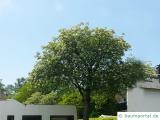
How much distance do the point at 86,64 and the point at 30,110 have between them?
26.3 ft

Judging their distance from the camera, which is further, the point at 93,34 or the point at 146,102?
the point at 146,102

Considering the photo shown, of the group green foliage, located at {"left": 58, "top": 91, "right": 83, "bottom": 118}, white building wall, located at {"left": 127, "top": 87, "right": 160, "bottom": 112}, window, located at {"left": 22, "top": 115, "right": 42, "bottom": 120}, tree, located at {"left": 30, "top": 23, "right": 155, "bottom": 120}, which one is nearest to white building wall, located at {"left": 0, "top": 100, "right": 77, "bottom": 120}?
window, located at {"left": 22, "top": 115, "right": 42, "bottom": 120}

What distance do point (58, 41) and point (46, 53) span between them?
1.80m

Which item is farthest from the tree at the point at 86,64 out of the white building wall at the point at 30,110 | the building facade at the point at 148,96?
the building facade at the point at 148,96

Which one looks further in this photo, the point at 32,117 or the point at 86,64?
the point at 32,117

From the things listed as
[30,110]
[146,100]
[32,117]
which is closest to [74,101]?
[146,100]

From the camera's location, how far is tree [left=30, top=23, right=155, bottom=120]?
47438 mm

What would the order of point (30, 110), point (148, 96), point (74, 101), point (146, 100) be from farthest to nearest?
point (74, 101), point (148, 96), point (146, 100), point (30, 110)

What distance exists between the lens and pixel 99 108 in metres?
70.2

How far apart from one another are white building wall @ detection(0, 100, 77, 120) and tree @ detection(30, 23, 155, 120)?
285cm

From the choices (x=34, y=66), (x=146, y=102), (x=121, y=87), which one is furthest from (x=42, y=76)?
(x=146, y=102)

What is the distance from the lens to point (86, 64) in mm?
47719

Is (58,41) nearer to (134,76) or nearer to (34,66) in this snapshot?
(34,66)

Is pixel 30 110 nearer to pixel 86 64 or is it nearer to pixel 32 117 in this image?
pixel 32 117
